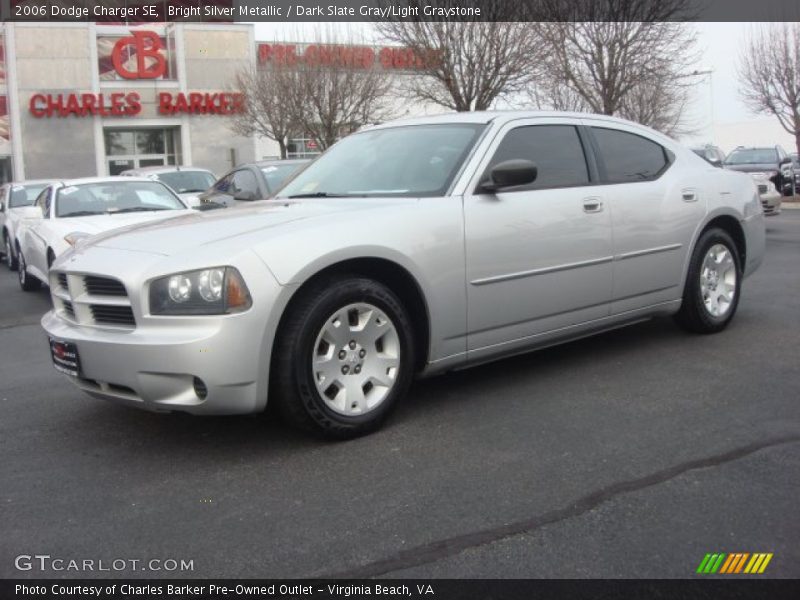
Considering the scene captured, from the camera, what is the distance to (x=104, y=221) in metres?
9.08

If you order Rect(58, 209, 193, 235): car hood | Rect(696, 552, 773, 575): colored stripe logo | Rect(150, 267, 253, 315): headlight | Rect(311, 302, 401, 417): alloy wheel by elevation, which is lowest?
Rect(696, 552, 773, 575): colored stripe logo

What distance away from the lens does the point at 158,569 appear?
2.91m

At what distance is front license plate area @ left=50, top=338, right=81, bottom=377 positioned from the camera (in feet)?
13.4

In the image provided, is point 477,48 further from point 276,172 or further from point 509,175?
point 509,175

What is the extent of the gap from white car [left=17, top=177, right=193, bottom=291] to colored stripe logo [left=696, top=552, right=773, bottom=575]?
735cm

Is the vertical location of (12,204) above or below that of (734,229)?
above

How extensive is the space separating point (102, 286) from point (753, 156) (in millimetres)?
Answer: 21349

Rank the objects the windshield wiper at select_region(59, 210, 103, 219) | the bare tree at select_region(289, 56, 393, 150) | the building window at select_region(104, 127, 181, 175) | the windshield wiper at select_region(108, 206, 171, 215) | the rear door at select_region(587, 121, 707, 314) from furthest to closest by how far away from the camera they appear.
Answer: the building window at select_region(104, 127, 181, 175)
the bare tree at select_region(289, 56, 393, 150)
the windshield wiper at select_region(59, 210, 103, 219)
the windshield wiper at select_region(108, 206, 171, 215)
the rear door at select_region(587, 121, 707, 314)

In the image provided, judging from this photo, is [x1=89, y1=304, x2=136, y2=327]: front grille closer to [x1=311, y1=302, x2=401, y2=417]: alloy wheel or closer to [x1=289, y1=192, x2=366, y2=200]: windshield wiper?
[x1=311, y1=302, x2=401, y2=417]: alloy wheel

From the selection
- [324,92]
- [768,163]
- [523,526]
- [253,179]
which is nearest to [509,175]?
[523,526]

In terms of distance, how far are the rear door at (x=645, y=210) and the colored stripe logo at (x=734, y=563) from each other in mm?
2625

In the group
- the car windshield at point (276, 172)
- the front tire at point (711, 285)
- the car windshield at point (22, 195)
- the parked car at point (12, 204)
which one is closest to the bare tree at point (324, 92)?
the parked car at point (12, 204)

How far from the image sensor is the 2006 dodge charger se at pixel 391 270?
3791 millimetres

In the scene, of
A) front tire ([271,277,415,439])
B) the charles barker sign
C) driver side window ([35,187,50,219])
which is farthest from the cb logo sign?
front tire ([271,277,415,439])
